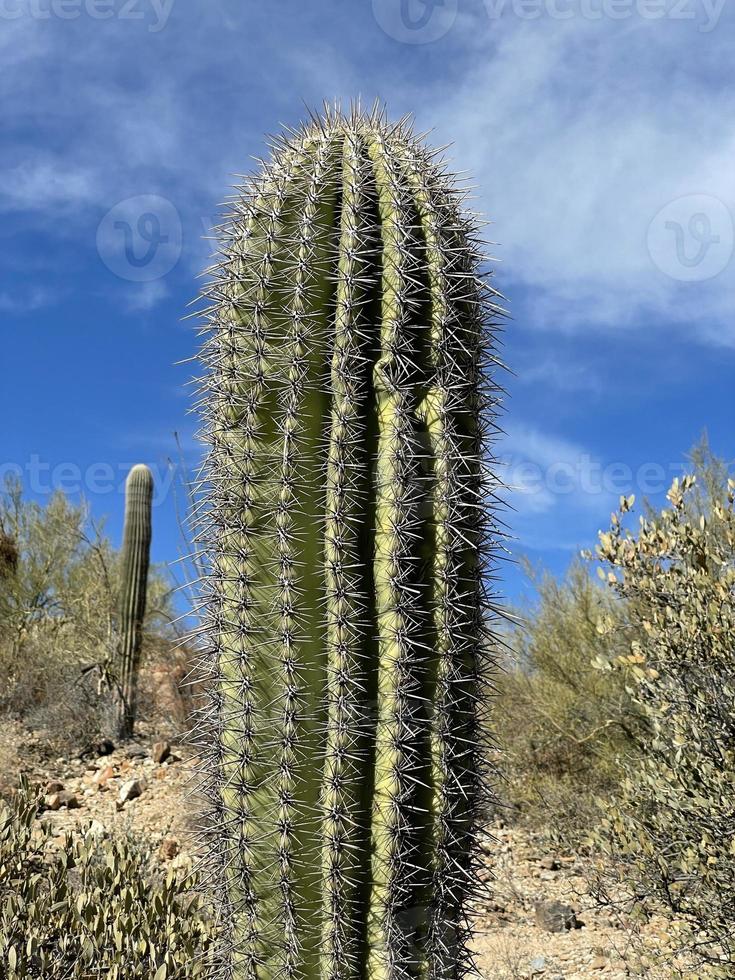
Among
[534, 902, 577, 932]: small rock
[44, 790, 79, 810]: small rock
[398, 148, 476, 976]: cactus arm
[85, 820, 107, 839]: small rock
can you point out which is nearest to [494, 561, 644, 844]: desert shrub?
[534, 902, 577, 932]: small rock

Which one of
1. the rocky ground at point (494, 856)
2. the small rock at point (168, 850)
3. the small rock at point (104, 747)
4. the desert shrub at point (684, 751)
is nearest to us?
the desert shrub at point (684, 751)

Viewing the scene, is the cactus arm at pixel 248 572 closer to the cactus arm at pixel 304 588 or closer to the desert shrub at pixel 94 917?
the cactus arm at pixel 304 588

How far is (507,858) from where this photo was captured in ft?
20.5

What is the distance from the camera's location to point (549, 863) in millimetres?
6207

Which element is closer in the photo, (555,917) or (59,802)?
(555,917)

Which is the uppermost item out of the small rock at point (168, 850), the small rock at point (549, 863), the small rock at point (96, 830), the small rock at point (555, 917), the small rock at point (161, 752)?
the small rock at point (161, 752)

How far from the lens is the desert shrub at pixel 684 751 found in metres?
3.65

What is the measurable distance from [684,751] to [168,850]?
11.3 ft

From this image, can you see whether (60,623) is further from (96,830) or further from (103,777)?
(96,830)

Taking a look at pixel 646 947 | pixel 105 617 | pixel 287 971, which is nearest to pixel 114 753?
pixel 105 617

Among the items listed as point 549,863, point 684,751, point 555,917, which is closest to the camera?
point 684,751

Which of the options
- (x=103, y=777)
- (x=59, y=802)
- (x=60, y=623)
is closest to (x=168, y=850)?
(x=59, y=802)

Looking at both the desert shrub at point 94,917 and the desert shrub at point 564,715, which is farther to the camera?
the desert shrub at point 564,715

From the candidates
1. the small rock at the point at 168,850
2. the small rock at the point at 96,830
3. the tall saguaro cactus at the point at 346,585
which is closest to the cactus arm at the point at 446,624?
the tall saguaro cactus at the point at 346,585
